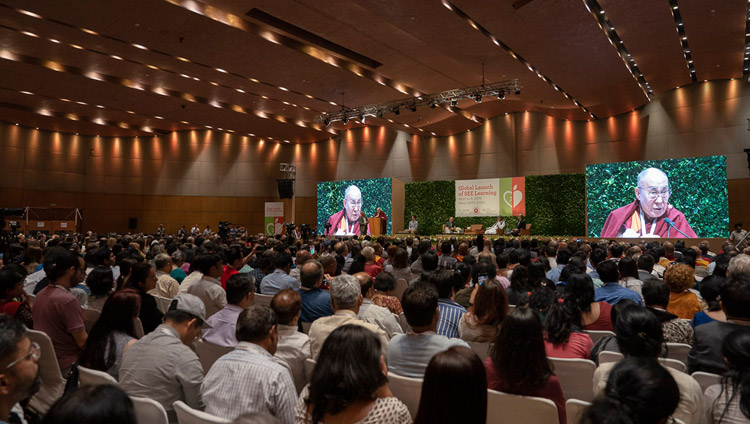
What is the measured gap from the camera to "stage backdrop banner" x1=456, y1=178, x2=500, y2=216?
17.8m

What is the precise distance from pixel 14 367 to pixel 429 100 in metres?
14.4

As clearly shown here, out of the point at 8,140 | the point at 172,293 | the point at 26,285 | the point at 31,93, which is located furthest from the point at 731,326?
the point at 8,140

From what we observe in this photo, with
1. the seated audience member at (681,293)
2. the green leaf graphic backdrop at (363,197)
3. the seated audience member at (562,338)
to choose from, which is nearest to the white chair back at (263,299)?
the seated audience member at (562,338)

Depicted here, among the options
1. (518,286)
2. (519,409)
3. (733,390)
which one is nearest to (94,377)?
(519,409)

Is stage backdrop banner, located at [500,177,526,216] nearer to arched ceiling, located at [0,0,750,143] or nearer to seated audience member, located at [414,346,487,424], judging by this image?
arched ceiling, located at [0,0,750,143]

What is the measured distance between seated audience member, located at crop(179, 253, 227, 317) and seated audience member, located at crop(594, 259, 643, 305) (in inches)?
130

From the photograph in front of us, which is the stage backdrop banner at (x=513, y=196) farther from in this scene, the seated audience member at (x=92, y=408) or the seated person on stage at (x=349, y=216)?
the seated audience member at (x=92, y=408)

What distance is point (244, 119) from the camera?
19609mm

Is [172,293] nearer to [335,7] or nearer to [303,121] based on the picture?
[335,7]

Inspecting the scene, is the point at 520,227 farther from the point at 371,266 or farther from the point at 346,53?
the point at 371,266

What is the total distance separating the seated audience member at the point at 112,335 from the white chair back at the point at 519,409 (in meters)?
1.88

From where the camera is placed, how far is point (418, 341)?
7.93 feet

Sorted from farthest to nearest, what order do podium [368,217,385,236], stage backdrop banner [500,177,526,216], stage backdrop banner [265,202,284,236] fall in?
stage backdrop banner [265,202,284,236], podium [368,217,385,236], stage backdrop banner [500,177,526,216]

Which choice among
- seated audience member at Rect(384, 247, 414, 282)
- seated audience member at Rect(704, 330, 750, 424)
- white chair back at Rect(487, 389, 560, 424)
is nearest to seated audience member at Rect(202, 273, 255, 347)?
white chair back at Rect(487, 389, 560, 424)
